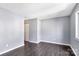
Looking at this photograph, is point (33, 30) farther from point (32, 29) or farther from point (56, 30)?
point (56, 30)

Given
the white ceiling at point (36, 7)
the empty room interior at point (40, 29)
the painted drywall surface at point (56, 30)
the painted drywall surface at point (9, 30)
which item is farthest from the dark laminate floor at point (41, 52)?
the white ceiling at point (36, 7)

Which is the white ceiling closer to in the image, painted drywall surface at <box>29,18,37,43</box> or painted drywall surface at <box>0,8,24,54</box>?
painted drywall surface at <box>0,8,24,54</box>

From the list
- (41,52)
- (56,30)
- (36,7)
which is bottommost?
(41,52)

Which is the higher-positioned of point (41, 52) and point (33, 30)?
point (33, 30)

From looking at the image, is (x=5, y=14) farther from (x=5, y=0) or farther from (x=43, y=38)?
(x=43, y=38)

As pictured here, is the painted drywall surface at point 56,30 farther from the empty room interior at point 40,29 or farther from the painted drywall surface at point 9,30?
the painted drywall surface at point 9,30

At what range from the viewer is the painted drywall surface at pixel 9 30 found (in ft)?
10.5

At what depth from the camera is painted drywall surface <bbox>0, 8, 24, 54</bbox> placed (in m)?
3.20

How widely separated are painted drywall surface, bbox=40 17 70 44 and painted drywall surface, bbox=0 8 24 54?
2675 millimetres

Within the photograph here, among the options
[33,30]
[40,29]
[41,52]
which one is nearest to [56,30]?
[40,29]

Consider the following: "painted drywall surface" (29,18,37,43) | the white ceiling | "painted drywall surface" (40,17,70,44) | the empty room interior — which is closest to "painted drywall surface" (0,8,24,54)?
the empty room interior

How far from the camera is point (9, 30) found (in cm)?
359

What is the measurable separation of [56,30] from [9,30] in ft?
12.8

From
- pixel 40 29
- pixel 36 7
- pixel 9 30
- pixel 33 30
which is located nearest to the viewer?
pixel 36 7
